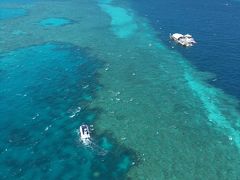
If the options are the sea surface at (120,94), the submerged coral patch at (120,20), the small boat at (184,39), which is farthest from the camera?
the submerged coral patch at (120,20)

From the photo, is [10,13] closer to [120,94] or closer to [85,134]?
[120,94]

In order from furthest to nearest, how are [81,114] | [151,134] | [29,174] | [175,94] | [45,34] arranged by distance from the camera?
[45,34] < [175,94] < [81,114] < [151,134] < [29,174]

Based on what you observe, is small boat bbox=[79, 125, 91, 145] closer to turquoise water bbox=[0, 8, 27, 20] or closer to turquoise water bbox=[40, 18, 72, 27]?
turquoise water bbox=[40, 18, 72, 27]

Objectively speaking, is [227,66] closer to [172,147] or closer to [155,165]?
[172,147]

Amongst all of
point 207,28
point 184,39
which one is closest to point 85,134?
point 184,39

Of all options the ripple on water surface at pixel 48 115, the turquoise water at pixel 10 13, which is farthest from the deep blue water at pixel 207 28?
the turquoise water at pixel 10 13

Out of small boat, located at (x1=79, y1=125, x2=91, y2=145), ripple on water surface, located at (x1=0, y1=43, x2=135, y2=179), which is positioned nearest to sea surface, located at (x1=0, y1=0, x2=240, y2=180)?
ripple on water surface, located at (x1=0, y1=43, x2=135, y2=179)

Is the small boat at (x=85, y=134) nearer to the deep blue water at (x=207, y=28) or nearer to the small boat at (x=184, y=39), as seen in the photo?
the deep blue water at (x=207, y=28)

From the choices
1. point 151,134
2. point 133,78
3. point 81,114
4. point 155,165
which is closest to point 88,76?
point 133,78
